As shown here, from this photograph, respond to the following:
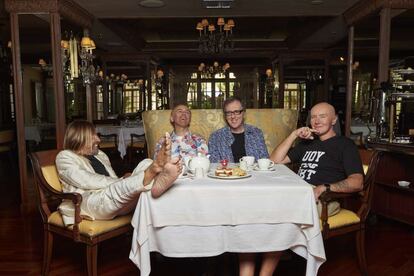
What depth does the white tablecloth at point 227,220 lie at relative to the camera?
5.82 feet

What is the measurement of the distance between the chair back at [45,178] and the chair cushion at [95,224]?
0.10 m

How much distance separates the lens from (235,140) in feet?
9.39

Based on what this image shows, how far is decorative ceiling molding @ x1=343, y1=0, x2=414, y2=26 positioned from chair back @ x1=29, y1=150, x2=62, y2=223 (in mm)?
3542

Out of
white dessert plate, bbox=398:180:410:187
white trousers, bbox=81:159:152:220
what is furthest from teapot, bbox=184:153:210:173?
white dessert plate, bbox=398:180:410:187

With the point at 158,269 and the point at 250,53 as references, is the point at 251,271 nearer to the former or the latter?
the point at 158,269

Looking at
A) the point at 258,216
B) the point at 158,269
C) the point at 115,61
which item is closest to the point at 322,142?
the point at 258,216

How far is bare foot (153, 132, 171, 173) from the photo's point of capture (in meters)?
1.64

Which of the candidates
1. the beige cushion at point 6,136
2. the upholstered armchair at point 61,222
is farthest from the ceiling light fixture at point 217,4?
the beige cushion at point 6,136

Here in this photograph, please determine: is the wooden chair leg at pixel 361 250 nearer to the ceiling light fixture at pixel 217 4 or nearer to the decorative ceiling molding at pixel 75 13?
the ceiling light fixture at pixel 217 4

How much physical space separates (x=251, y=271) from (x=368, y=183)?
88 centimetres

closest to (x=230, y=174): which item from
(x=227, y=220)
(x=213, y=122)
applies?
(x=227, y=220)

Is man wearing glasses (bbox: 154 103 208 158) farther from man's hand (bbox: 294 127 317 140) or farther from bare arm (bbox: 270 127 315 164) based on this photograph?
man's hand (bbox: 294 127 317 140)

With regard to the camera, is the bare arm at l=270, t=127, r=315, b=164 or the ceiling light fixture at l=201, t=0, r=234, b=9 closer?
the bare arm at l=270, t=127, r=315, b=164

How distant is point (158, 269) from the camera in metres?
2.57
